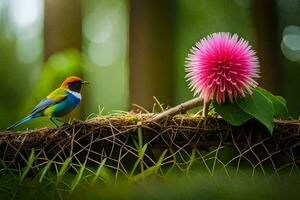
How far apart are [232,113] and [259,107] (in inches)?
2.4

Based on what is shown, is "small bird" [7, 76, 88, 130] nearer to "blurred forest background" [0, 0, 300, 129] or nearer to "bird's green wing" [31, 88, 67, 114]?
"bird's green wing" [31, 88, 67, 114]

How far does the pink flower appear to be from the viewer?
1002mm

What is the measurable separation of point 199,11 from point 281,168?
1.92 metres

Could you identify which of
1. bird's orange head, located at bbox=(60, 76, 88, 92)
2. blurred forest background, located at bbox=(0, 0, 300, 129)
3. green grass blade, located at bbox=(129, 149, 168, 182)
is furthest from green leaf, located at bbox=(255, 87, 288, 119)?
blurred forest background, located at bbox=(0, 0, 300, 129)

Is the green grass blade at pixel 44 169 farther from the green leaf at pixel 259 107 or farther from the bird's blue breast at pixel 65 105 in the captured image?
the green leaf at pixel 259 107

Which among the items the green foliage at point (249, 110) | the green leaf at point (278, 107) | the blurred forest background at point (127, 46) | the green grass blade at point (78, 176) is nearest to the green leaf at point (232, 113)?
the green foliage at point (249, 110)

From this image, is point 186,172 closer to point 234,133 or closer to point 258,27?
point 234,133

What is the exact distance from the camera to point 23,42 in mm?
2445

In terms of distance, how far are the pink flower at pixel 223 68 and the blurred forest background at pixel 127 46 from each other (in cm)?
55

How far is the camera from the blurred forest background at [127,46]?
1636 millimetres

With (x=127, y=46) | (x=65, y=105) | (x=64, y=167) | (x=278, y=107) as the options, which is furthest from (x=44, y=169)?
(x=127, y=46)

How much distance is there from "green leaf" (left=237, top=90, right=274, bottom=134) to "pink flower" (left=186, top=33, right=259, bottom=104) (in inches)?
0.7

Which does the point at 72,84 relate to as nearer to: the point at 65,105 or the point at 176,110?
the point at 65,105

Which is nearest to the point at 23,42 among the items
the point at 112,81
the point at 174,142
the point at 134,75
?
the point at 112,81
